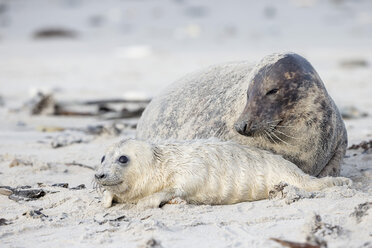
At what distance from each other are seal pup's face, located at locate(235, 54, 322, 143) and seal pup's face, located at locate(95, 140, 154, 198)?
23.3 inches

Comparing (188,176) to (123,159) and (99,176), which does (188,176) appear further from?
(99,176)

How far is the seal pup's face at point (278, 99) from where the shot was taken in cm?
388

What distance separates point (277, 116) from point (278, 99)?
106mm

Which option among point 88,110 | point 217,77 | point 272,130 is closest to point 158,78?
point 88,110

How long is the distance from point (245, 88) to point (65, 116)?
11.9 feet

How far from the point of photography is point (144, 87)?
1057cm

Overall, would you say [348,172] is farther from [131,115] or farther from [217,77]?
[131,115]

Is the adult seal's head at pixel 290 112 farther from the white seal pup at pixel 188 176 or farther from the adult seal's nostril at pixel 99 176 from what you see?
the adult seal's nostril at pixel 99 176

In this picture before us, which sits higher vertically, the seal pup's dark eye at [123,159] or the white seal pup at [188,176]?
the seal pup's dark eye at [123,159]

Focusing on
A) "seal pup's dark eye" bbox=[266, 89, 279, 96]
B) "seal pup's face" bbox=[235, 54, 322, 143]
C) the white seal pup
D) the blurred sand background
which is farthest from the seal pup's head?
"seal pup's dark eye" bbox=[266, 89, 279, 96]

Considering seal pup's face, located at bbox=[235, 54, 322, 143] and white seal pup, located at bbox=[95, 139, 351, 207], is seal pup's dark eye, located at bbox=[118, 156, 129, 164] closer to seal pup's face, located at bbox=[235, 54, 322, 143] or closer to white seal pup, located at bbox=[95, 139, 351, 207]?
white seal pup, located at bbox=[95, 139, 351, 207]

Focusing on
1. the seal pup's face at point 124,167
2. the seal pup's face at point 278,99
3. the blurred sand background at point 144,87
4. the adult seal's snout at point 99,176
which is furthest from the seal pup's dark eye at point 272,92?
the adult seal's snout at point 99,176

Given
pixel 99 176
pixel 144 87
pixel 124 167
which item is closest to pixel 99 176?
pixel 99 176

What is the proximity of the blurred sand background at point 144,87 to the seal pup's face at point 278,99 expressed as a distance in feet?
1.74
